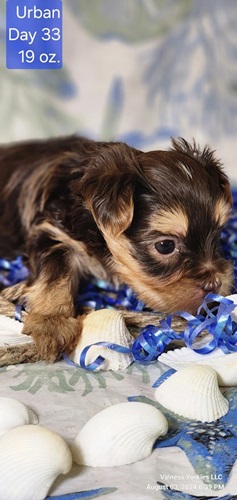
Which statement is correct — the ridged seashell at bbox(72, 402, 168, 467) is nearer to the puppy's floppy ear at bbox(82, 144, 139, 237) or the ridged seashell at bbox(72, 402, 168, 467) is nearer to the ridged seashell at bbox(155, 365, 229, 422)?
the ridged seashell at bbox(155, 365, 229, 422)

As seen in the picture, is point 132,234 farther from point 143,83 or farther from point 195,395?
point 143,83

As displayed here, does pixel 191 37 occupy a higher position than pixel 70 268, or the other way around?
pixel 191 37

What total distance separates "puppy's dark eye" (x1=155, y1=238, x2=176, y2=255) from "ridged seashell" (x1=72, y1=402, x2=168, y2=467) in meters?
0.68

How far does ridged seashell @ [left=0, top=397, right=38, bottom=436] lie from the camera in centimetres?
207

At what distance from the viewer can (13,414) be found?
2094 millimetres

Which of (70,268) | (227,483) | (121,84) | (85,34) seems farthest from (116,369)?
(121,84)

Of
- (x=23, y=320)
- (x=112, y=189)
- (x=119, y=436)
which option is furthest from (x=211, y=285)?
(x=119, y=436)

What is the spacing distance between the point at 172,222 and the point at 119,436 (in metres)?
0.79

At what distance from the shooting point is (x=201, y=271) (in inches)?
102

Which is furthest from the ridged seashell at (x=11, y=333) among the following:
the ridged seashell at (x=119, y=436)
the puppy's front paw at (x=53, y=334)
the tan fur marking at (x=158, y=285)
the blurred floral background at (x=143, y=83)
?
the blurred floral background at (x=143, y=83)

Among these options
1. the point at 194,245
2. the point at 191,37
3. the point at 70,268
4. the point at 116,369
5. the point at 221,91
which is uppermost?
the point at 191,37

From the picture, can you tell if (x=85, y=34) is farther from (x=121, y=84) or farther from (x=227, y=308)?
(x=227, y=308)

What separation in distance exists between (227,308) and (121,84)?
6.70 feet

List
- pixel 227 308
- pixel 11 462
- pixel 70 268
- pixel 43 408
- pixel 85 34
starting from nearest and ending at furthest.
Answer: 1. pixel 11 462
2. pixel 43 408
3. pixel 227 308
4. pixel 70 268
5. pixel 85 34
